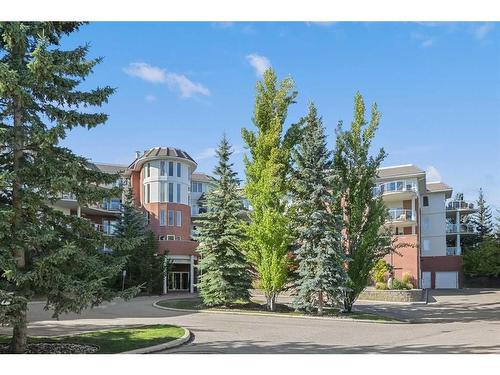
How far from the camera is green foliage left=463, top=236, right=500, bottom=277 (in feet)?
152

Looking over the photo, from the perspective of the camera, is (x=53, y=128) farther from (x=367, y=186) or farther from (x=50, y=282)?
(x=367, y=186)

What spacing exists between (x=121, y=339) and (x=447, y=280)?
4075 centimetres

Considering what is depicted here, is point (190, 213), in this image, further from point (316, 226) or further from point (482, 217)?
point (482, 217)

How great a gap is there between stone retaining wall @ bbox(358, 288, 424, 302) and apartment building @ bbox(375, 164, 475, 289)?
24.3ft

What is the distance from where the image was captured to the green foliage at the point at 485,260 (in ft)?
152

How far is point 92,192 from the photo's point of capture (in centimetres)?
1119

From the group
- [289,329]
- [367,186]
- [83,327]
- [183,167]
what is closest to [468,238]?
[183,167]

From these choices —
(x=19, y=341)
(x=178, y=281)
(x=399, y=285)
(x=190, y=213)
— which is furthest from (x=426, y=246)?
(x=19, y=341)

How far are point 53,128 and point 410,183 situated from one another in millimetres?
37901

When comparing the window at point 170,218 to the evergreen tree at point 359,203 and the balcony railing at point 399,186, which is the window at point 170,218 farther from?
the evergreen tree at point 359,203

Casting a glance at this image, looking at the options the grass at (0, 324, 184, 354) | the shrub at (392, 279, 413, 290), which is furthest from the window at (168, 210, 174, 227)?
the grass at (0, 324, 184, 354)

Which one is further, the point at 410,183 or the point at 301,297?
the point at 410,183

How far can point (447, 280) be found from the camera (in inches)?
1885

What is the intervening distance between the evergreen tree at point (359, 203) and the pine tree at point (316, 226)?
0.76 meters
